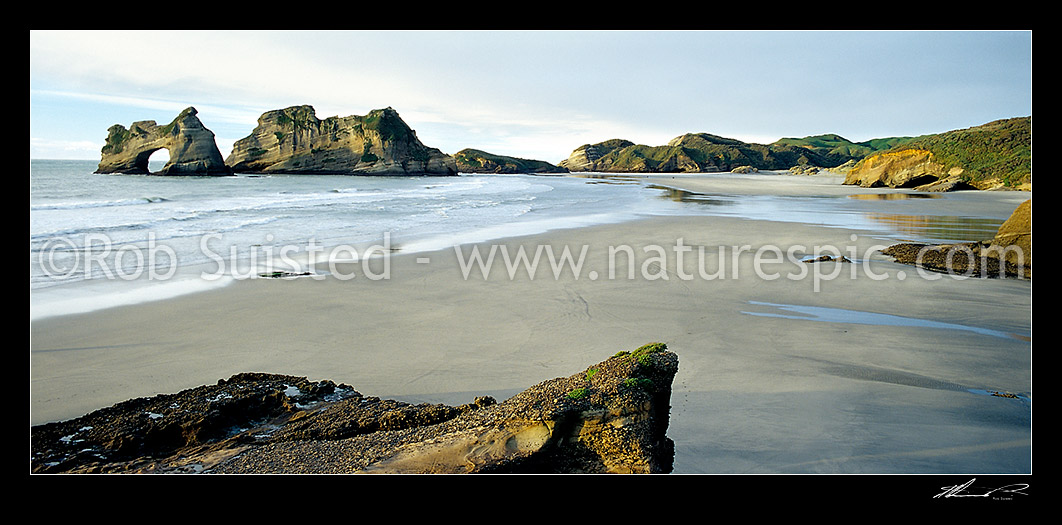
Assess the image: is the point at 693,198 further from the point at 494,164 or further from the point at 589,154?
the point at 589,154

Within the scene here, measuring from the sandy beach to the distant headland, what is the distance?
1.86m

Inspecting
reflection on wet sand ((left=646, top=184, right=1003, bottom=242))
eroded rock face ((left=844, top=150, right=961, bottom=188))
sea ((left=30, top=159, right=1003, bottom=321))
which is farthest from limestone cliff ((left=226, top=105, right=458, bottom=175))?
reflection on wet sand ((left=646, top=184, right=1003, bottom=242))

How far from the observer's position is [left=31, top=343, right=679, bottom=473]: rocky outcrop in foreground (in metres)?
2.86

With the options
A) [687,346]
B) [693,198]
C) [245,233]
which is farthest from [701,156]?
[687,346]

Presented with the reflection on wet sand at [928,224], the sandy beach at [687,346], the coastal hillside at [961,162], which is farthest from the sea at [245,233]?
the coastal hillside at [961,162]

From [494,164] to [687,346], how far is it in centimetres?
12289

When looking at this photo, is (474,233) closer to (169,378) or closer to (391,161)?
(169,378)

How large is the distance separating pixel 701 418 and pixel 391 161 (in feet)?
277

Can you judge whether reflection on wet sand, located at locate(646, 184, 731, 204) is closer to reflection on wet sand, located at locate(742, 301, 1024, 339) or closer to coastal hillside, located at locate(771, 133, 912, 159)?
reflection on wet sand, located at locate(742, 301, 1024, 339)

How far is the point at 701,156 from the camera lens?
13525cm

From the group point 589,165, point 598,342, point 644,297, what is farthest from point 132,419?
point 589,165

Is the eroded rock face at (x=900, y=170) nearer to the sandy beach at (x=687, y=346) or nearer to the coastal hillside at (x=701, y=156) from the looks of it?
the sandy beach at (x=687, y=346)
